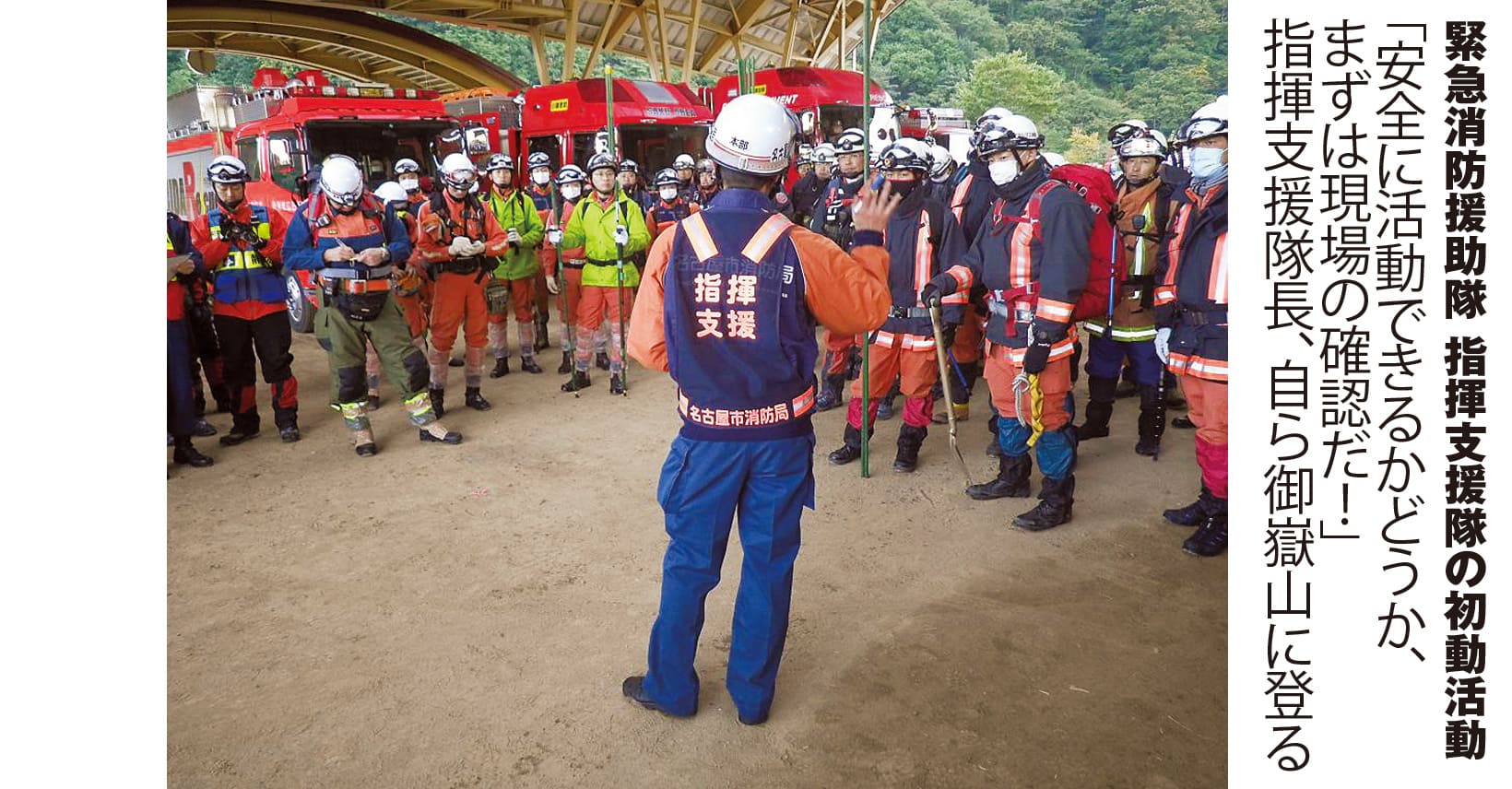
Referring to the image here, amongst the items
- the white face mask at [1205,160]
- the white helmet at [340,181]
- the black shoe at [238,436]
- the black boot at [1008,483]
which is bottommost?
the black boot at [1008,483]

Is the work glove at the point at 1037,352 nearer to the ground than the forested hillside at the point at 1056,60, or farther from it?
nearer to the ground

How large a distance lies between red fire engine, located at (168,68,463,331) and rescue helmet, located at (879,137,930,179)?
6.04m

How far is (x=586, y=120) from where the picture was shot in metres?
11.3

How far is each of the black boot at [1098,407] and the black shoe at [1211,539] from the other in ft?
5.77

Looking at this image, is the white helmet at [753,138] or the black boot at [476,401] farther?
the black boot at [476,401]

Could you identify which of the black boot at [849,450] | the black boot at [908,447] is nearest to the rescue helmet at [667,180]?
the black boot at [849,450]

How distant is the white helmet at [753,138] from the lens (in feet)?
9.20

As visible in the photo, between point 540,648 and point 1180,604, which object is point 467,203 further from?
point 1180,604

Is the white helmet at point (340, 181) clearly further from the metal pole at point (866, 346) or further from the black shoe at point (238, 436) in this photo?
the metal pole at point (866, 346)

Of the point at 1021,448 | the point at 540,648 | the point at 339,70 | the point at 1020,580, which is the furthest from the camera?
the point at 339,70

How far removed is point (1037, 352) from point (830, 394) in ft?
9.25

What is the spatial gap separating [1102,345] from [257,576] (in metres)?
5.09

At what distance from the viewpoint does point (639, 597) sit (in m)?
4.05
